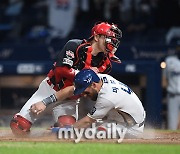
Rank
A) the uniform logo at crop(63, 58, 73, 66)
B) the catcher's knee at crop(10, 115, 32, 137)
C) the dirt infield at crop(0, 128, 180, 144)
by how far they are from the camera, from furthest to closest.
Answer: the catcher's knee at crop(10, 115, 32, 137), the uniform logo at crop(63, 58, 73, 66), the dirt infield at crop(0, 128, 180, 144)

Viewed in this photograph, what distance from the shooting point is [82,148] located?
7.57 meters

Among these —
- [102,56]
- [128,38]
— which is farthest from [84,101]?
[128,38]

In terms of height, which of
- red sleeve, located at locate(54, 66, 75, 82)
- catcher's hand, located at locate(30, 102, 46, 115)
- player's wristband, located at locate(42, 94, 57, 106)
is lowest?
catcher's hand, located at locate(30, 102, 46, 115)

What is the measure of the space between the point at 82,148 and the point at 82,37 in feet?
27.8

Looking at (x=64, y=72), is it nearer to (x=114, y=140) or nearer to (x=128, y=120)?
(x=128, y=120)

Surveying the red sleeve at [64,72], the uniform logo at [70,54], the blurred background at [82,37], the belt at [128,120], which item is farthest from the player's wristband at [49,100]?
Answer: the blurred background at [82,37]

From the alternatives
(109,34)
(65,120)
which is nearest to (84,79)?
(109,34)

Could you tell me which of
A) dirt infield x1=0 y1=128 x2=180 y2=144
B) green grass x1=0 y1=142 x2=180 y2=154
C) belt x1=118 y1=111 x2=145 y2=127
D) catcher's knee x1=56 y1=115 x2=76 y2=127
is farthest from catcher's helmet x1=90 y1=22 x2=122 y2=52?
green grass x1=0 y1=142 x2=180 y2=154

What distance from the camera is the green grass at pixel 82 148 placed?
7.36 meters

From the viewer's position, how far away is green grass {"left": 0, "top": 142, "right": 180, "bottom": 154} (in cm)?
736

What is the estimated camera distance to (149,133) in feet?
32.3

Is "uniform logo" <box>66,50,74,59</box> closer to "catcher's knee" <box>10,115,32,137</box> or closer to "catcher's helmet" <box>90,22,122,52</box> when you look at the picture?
"catcher's helmet" <box>90,22,122,52</box>

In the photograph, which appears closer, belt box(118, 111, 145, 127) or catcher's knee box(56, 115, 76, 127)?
belt box(118, 111, 145, 127)

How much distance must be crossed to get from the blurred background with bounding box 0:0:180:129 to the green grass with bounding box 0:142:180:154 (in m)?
3.88
